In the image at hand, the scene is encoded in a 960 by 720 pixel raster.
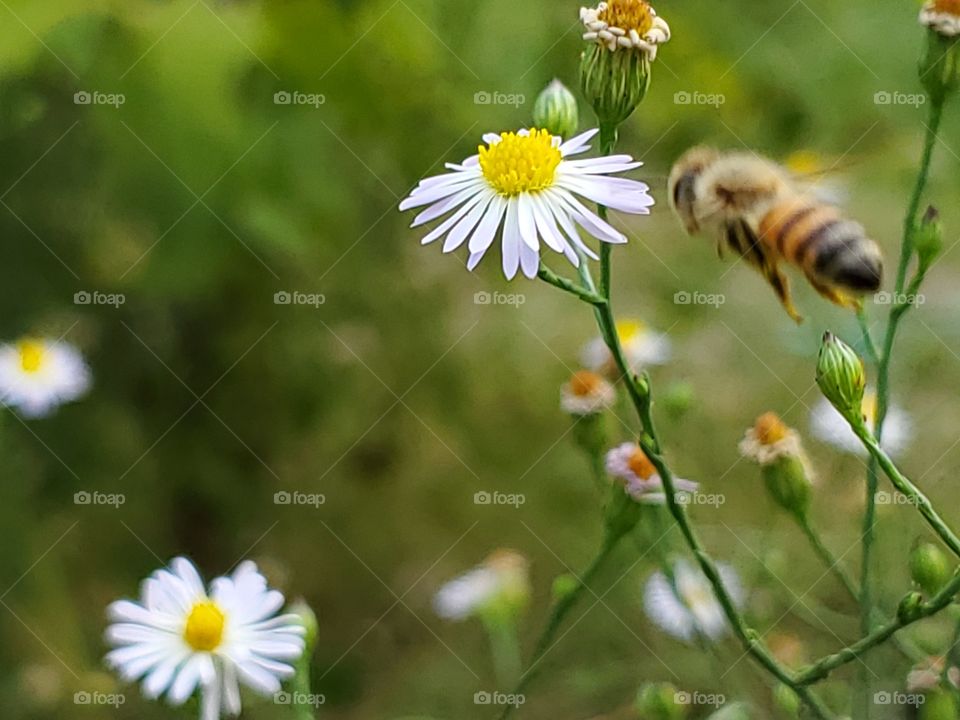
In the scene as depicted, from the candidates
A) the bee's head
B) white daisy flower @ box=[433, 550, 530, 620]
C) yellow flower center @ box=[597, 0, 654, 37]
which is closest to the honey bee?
the bee's head

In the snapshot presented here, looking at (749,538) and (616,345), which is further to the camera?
(749,538)

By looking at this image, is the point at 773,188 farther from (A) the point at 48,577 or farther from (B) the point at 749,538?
(A) the point at 48,577

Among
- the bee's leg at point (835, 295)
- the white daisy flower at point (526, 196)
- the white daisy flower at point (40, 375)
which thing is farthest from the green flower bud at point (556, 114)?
the white daisy flower at point (40, 375)

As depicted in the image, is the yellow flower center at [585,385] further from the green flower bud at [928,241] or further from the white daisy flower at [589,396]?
the green flower bud at [928,241]

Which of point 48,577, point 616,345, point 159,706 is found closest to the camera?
point 616,345

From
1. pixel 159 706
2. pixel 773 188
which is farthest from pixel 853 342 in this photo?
pixel 159 706

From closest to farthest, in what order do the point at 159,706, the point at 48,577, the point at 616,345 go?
the point at 616,345 < the point at 159,706 < the point at 48,577

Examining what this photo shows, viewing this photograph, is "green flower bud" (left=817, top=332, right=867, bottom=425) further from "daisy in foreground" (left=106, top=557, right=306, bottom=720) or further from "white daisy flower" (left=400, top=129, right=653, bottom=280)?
"daisy in foreground" (left=106, top=557, right=306, bottom=720)

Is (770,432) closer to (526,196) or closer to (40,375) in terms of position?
(526,196)

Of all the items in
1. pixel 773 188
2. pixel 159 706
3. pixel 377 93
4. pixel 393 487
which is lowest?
pixel 159 706
